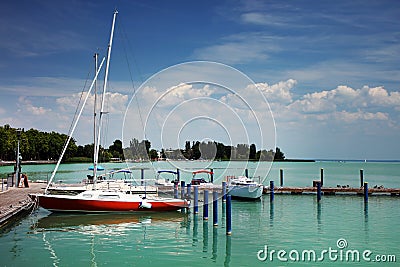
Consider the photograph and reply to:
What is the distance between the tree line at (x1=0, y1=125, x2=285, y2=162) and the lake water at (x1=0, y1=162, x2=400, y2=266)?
4.64 meters

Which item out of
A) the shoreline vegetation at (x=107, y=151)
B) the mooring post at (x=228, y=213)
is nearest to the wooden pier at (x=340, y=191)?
the shoreline vegetation at (x=107, y=151)

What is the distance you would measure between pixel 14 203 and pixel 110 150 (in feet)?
346

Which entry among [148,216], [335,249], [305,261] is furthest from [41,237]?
[335,249]

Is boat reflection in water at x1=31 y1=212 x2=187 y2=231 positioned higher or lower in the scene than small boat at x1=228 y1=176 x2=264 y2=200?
lower

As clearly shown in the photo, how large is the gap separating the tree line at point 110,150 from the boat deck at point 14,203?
535 cm

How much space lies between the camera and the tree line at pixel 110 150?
3378 centimetres

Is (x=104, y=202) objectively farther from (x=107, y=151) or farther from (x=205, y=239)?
(x=107, y=151)

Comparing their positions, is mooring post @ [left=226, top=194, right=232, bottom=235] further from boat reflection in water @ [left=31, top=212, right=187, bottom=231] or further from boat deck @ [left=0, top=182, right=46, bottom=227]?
boat deck @ [left=0, top=182, right=46, bottom=227]

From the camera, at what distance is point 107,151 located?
135625mm

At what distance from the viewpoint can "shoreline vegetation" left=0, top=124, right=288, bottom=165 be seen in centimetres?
3378

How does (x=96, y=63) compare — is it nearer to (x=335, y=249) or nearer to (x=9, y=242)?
(x=9, y=242)

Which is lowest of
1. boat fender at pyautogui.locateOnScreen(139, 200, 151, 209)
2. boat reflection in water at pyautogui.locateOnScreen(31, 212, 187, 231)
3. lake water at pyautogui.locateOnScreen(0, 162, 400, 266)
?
lake water at pyautogui.locateOnScreen(0, 162, 400, 266)

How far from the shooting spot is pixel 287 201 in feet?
148

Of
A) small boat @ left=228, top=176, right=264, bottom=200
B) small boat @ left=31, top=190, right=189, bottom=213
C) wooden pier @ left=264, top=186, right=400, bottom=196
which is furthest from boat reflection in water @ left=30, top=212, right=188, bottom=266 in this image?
wooden pier @ left=264, top=186, right=400, bottom=196
